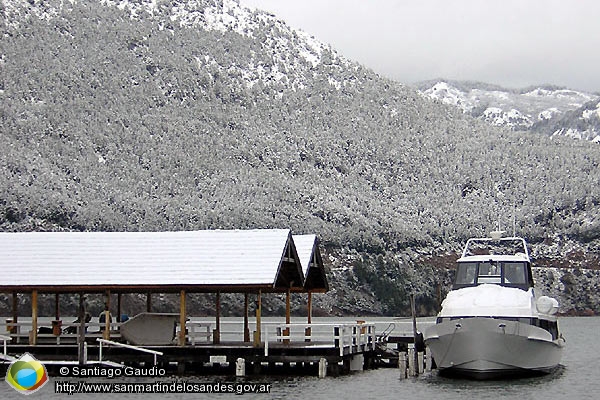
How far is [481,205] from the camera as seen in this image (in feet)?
643

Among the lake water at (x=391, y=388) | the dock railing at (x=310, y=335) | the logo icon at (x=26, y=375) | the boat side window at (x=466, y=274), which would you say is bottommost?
the lake water at (x=391, y=388)

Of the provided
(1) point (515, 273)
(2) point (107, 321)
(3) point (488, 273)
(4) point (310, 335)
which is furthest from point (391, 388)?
(2) point (107, 321)

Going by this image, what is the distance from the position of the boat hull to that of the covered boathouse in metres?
3.98

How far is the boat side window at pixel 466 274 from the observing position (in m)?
53.5

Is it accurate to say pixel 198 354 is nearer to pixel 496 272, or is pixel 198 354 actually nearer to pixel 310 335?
pixel 310 335

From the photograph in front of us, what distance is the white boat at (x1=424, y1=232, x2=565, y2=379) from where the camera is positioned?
162 feet

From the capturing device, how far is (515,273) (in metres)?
53.2

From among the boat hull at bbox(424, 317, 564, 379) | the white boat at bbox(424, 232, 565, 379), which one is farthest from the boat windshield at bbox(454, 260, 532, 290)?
the boat hull at bbox(424, 317, 564, 379)

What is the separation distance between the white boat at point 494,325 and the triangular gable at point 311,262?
6.24m

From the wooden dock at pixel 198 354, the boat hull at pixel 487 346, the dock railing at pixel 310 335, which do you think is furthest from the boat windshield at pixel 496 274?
the wooden dock at pixel 198 354

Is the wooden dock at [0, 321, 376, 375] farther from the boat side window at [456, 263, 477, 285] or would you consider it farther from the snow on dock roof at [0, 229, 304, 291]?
the boat side window at [456, 263, 477, 285]

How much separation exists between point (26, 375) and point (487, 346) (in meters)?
17.0

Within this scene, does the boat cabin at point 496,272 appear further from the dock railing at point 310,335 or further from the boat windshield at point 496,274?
the dock railing at point 310,335

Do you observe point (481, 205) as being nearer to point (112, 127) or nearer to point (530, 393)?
point (112, 127)
